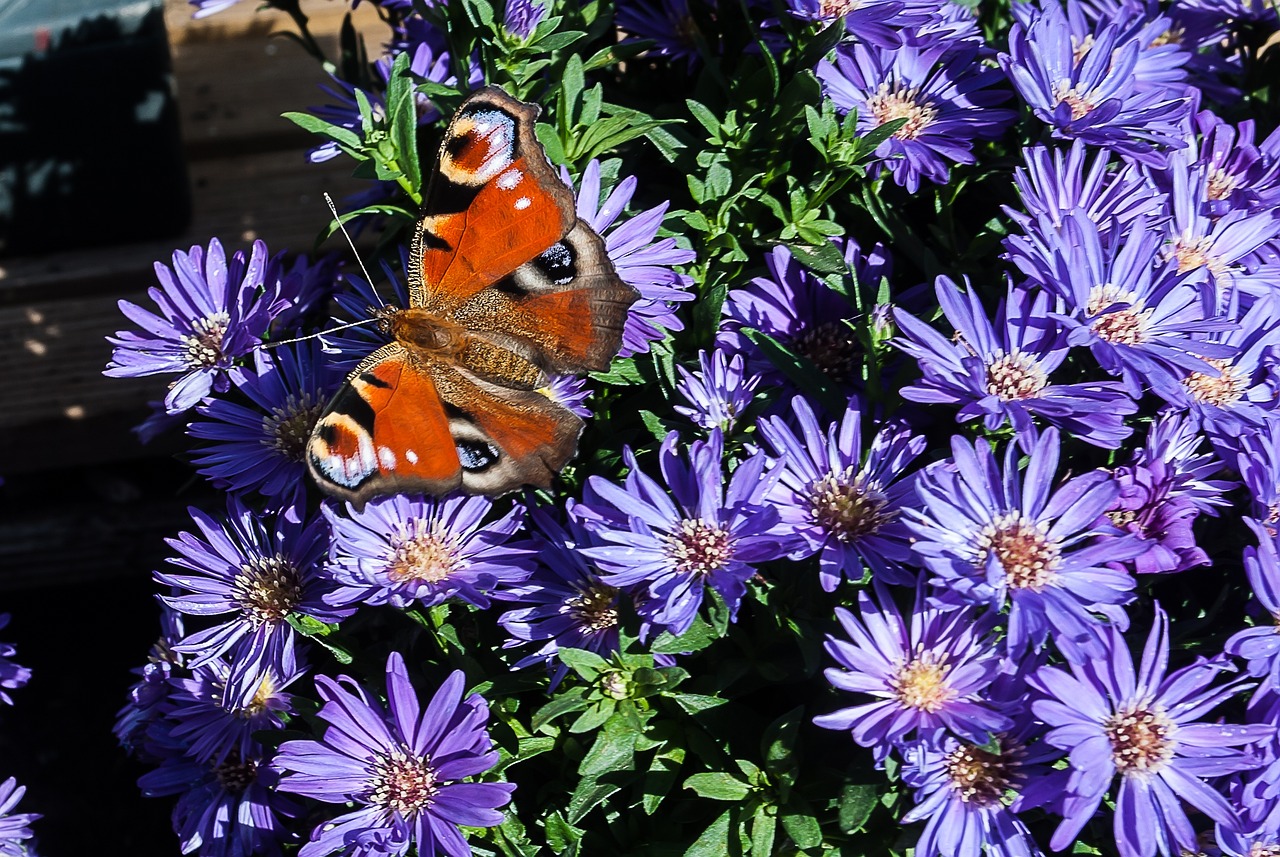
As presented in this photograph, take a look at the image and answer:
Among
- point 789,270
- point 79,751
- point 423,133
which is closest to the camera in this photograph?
point 789,270

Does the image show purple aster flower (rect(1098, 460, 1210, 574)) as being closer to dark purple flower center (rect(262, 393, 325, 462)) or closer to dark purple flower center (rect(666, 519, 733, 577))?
dark purple flower center (rect(666, 519, 733, 577))

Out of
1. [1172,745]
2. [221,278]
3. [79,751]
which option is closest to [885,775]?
[1172,745]

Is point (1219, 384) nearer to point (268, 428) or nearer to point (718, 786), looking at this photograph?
point (718, 786)

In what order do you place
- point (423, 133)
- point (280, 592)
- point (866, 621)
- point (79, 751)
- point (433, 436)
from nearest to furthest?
point (866, 621), point (433, 436), point (280, 592), point (423, 133), point (79, 751)

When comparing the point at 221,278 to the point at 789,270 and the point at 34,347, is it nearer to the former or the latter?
the point at 789,270

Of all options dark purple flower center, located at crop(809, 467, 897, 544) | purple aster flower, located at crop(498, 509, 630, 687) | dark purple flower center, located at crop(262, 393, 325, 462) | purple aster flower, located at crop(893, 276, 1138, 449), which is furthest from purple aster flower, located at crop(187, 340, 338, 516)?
purple aster flower, located at crop(893, 276, 1138, 449)

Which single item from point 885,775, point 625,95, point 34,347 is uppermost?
point 625,95

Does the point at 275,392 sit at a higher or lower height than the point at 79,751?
higher

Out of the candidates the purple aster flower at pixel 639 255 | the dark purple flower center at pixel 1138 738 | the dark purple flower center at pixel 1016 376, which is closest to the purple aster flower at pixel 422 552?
the purple aster flower at pixel 639 255

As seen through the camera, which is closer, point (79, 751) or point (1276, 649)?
point (1276, 649)
